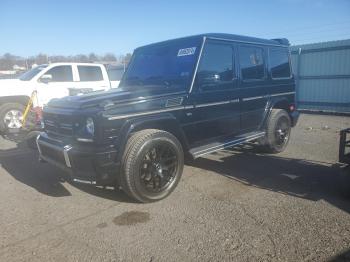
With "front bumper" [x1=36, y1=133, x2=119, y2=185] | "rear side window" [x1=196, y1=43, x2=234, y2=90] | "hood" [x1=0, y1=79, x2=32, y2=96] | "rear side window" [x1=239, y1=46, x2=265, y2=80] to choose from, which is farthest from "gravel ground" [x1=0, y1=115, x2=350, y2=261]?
"hood" [x1=0, y1=79, x2=32, y2=96]

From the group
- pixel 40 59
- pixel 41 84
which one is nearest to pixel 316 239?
pixel 41 84

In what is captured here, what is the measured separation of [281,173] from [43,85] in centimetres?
739

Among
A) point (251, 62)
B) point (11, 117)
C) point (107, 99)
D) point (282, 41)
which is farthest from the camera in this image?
point (11, 117)

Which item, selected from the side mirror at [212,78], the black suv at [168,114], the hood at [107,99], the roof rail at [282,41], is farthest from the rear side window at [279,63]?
the hood at [107,99]

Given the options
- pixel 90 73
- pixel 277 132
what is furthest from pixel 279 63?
pixel 90 73

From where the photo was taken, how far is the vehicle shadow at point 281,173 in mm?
4312

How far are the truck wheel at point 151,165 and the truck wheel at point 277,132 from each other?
8.21 ft

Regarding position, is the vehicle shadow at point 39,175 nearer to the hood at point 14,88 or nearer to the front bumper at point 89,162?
the front bumper at point 89,162

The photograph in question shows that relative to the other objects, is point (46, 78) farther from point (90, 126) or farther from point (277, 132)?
point (277, 132)

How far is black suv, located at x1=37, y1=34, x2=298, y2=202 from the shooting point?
12.3 feet

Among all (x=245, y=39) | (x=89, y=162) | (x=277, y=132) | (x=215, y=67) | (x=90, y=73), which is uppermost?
(x=245, y=39)

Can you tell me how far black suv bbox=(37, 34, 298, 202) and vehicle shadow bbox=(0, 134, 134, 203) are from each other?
1.96 feet

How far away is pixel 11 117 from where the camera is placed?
9.03 meters

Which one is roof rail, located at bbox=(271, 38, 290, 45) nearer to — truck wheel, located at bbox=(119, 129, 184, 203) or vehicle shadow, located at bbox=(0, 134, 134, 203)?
truck wheel, located at bbox=(119, 129, 184, 203)
